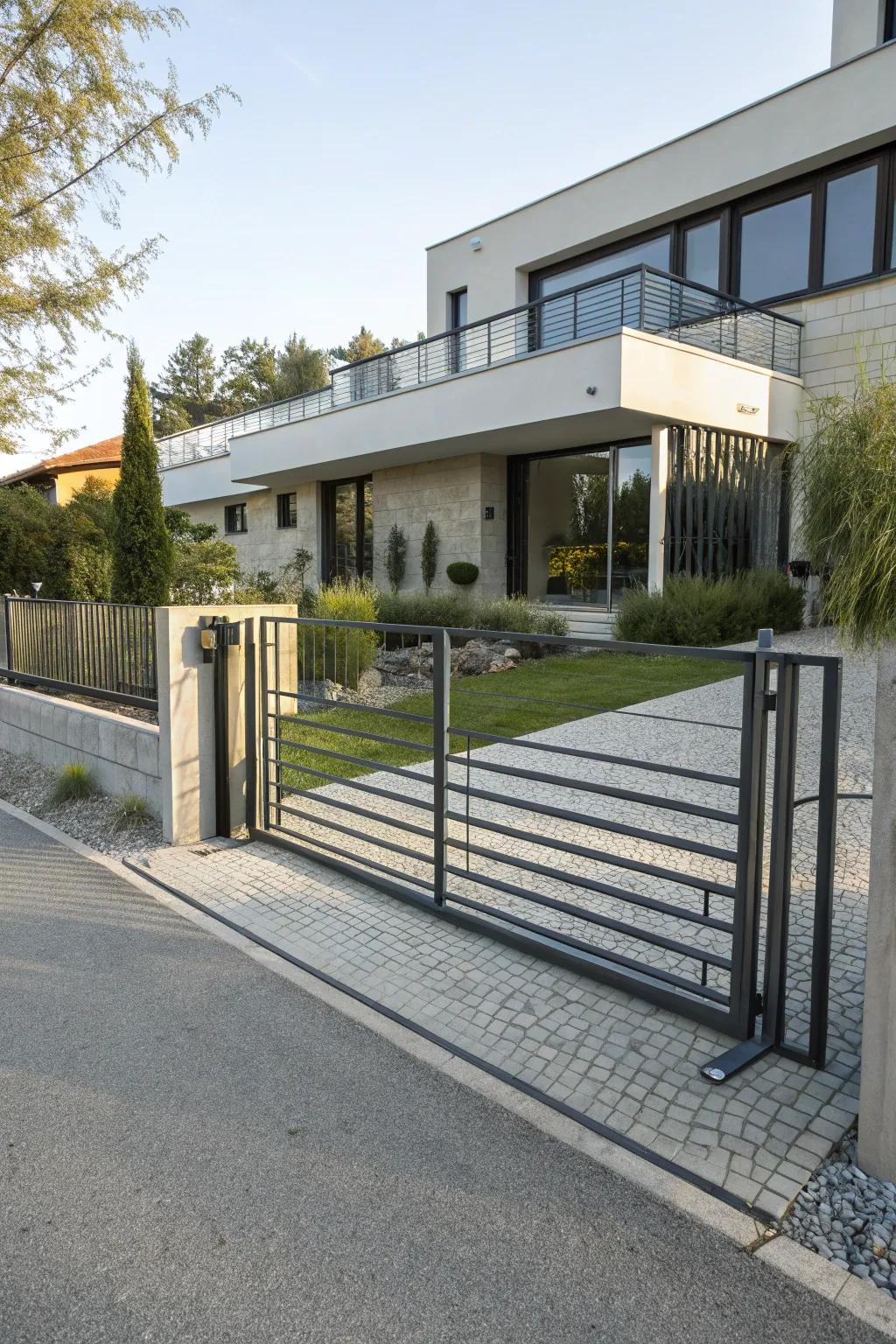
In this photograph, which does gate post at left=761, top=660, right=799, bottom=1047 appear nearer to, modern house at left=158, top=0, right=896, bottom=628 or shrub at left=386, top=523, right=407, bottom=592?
modern house at left=158, top=0, right=896, bottom=628

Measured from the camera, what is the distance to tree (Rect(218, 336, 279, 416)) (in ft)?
179

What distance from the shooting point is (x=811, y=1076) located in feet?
9.66

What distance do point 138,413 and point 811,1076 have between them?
428 inches

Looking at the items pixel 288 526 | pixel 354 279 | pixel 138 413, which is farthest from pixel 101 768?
pixel 288 526

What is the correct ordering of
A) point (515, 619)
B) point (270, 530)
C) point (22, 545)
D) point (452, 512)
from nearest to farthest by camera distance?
point (22, 545), point (515, 619), point (452, 512), point (270, 530)

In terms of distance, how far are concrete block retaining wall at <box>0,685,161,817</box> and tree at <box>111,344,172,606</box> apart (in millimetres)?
2207

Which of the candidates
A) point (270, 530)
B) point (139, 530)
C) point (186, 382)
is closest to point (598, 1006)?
point (139, 530)

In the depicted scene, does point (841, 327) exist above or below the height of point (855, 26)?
below

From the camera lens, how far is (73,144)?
11336 mm

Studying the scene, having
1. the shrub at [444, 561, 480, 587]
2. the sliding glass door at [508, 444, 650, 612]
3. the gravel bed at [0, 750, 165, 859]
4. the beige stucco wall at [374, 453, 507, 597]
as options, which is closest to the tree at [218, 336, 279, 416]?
the beige stucco wall at [374, 453, 507, 597]

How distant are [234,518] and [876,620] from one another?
26851mm

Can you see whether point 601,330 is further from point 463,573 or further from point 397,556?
point 397,556

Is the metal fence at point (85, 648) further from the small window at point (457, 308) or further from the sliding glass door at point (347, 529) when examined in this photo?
the small window at point (457, 308)

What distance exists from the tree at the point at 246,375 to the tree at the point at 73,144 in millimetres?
43557
